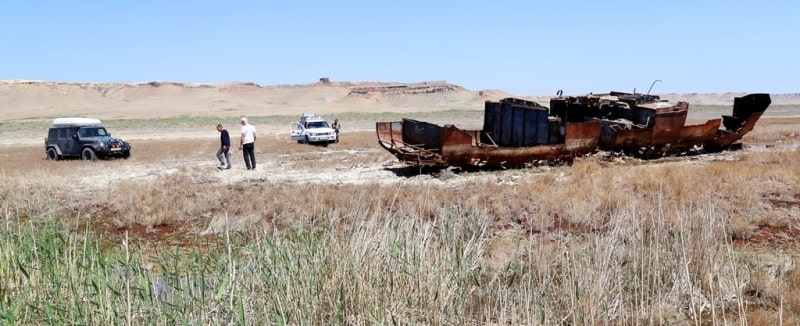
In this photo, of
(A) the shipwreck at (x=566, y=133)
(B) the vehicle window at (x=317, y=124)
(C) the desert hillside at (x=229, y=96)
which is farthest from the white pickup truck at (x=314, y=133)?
(C) the desert hillside at (x=229, y=96)

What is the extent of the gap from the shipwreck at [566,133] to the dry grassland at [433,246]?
594mm

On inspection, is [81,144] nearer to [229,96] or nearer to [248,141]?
[248,141]

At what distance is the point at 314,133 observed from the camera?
97.4 ft

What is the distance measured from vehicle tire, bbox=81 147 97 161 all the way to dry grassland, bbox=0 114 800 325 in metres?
5.73

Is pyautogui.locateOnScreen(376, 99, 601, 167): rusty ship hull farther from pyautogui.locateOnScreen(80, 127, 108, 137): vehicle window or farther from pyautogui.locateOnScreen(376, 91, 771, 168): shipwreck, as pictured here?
pyautogui.locateOnScreen(80, 127, 108, 137): vehicle window

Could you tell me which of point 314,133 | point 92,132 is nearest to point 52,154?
point 92,132

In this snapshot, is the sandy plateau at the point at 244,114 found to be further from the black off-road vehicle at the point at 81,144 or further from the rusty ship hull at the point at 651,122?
the rusty ship hull at the point at 651,122

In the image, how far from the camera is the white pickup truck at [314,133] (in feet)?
97.4

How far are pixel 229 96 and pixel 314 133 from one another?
13356cm

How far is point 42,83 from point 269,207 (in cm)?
15121

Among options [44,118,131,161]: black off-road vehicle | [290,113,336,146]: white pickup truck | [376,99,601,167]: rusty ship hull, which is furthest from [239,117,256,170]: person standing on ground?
[290,113,336,146]: white pickup truck

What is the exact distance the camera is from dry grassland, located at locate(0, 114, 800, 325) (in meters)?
4.67

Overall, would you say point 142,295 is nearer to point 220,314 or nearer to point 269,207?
point 220,314

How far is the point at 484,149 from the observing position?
15711 mm
